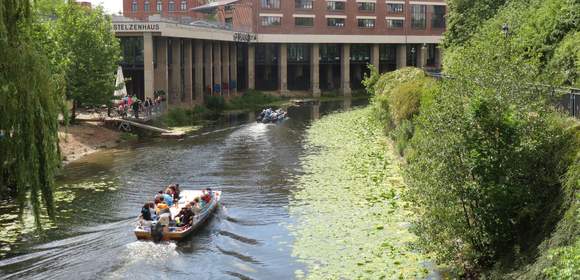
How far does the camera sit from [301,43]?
306 ft

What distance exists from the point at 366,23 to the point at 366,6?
2.30 metres

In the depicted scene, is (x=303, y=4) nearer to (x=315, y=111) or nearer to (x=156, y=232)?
(x=315, y=111)

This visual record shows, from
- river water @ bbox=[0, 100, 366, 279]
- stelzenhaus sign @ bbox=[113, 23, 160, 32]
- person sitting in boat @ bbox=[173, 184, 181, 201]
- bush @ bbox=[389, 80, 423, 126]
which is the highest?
stelzenhaus sign @ bbox=[113, 23, 160, 32]

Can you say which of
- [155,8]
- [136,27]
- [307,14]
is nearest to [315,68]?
[307,14]

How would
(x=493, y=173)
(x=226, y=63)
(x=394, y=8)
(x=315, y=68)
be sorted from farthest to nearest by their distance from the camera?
(x=394, y=8) < (x=315, y=68) < (x=226, y=63) < (x=493, y=173)

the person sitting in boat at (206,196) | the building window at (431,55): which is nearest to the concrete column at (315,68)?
the building window at (431,55)

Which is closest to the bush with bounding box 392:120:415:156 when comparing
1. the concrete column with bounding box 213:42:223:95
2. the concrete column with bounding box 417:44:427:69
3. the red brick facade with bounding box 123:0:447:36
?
the concrete column with bounding box 213:42:223:95

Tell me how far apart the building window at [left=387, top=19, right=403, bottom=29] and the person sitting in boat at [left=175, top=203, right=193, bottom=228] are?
7582cm

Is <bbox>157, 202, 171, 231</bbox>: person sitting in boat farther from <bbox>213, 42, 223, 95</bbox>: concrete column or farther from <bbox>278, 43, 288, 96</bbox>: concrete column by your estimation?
<bbox>278, 43, 288, 96</bbox>: concrete column

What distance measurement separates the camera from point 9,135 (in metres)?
17.2

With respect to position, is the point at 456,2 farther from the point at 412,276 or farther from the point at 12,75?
the point at 12,75

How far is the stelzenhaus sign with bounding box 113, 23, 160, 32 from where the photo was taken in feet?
193

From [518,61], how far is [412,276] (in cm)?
774

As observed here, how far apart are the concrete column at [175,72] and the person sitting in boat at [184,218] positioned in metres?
41.7
